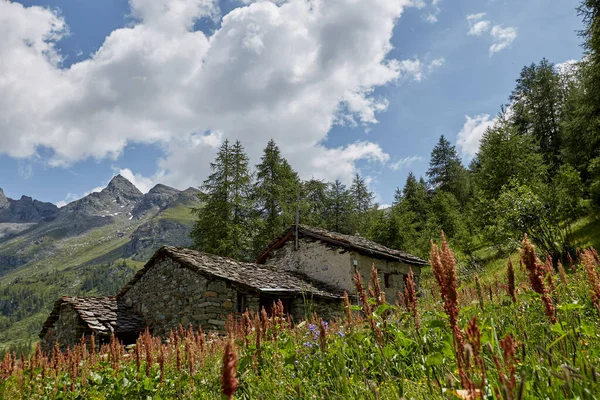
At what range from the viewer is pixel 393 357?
3.71m

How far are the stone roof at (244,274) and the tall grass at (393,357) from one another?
9045 millimetres

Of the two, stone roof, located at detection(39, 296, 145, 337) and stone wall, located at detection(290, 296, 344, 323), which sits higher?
stone roof, located at detection(39, 296, 145, 337)

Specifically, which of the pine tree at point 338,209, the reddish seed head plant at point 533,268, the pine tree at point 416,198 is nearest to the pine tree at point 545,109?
the pine tree at point 416,198

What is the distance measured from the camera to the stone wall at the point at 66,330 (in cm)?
1788

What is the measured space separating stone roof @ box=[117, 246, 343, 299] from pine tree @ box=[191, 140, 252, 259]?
1054cm

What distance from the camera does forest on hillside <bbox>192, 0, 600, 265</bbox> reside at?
16.5 meters

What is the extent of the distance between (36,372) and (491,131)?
31.8 m

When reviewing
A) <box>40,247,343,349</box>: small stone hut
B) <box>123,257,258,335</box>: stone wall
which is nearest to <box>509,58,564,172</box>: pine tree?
<box>40,247,343,349</box>: small stone hut

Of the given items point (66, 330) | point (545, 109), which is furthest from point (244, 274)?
point (545, 109)

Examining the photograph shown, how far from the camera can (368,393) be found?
115 inches

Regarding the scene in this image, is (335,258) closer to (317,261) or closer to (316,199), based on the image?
(317,261)

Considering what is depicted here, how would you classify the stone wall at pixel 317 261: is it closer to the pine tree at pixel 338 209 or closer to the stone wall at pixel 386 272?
the stone wall at pixel 386 272

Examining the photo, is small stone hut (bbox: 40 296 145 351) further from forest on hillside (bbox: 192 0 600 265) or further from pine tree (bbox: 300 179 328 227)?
pine tree (bbox: 300 179 328 227)

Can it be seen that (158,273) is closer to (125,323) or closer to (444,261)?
(125,323)
